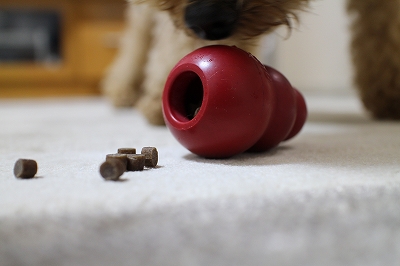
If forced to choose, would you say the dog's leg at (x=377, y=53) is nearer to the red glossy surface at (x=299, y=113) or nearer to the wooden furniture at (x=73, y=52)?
the red glossy surface at (x=299, y=113)

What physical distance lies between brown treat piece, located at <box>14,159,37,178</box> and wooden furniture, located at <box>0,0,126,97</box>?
328 cm

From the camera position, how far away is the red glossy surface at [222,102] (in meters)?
0.69

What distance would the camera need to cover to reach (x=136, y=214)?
0.49 metres

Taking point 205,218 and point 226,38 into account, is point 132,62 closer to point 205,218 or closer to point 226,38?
point 226,38

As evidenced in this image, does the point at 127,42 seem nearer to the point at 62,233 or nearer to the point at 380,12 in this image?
the point at 380,12

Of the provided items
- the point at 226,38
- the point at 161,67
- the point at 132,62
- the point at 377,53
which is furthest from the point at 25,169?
the point at 132,62

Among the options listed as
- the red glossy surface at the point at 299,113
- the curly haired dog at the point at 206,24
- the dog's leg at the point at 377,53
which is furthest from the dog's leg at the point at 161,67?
the dog's leg at the point at 377,53

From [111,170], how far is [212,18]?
1.04 ft

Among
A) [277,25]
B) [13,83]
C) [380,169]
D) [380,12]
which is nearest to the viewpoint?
[380,169]

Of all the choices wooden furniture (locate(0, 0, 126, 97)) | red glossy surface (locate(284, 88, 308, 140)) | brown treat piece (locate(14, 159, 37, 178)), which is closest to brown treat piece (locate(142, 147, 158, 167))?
brown treat piece (locate(14, 159, 37, 178))

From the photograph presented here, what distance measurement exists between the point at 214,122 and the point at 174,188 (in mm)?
171

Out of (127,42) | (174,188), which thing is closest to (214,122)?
(174,188)

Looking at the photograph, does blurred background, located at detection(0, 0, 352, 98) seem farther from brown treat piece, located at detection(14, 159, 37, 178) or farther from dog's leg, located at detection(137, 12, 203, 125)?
brown treat piece, located at detection(14, 159, 37, 178)

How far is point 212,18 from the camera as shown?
72 centimetres
